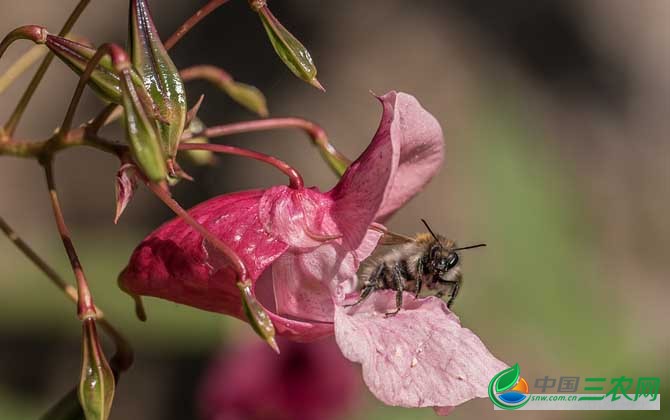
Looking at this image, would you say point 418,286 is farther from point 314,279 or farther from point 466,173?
point 466,173

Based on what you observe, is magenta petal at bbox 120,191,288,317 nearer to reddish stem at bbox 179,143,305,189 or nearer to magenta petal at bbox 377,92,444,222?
reddish stem at bbox 179,143,305,189

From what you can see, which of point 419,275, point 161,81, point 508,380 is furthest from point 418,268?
point 161,81

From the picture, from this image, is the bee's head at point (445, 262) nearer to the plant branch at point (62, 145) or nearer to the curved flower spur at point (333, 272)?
the curved flower spur at point (333, 272)

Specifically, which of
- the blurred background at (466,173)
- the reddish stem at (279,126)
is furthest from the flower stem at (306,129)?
the blurred background at (466,173)

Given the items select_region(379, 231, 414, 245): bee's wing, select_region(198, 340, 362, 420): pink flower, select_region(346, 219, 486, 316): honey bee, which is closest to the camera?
select_region(379, 231, 414, 245): bee's wing

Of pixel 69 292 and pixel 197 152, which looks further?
pixel 197 152

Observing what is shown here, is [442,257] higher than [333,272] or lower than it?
lower

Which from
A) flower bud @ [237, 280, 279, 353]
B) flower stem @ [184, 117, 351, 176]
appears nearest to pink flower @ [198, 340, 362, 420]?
flower stem @ [184, 117, 351, 176]
